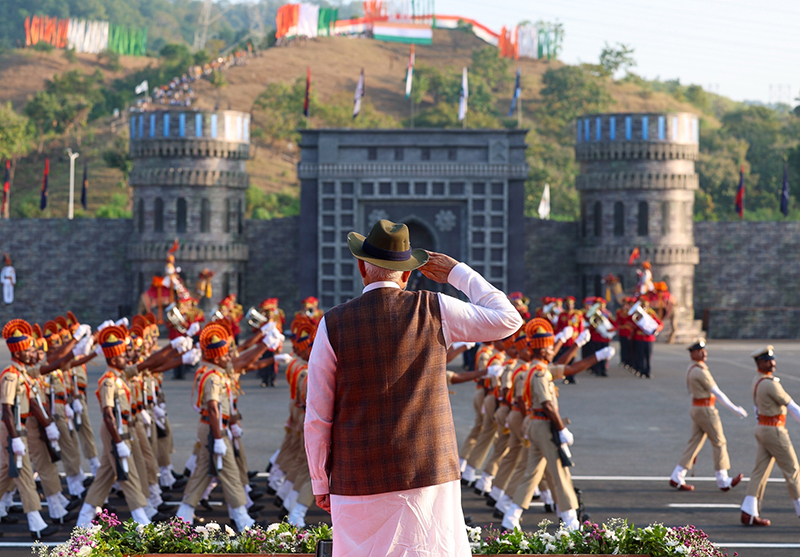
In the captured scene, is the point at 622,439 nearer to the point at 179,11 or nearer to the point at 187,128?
the point at 187,128

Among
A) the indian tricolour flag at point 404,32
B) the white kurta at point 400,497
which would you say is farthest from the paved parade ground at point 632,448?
the indian tricolour flag at point 404,32

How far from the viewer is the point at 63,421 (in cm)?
1184

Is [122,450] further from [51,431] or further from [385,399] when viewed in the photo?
[385,399]

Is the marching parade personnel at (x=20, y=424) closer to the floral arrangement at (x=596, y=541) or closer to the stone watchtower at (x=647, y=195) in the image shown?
the floral arrangement at (x=596, y=541)

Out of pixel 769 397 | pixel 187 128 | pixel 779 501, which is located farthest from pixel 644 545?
pixel 187 128

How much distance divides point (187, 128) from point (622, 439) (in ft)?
74.2

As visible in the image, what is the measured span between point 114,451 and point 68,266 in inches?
1113

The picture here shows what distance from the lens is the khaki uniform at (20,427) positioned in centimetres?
967

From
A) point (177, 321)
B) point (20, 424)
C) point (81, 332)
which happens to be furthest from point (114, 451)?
point (177, 321)

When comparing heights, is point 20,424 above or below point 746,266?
below

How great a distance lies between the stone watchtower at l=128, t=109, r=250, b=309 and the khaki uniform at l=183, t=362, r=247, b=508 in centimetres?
2401

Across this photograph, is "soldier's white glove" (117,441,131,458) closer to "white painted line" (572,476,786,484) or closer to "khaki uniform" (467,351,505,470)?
"khaki uniform" (467,351,505,470)

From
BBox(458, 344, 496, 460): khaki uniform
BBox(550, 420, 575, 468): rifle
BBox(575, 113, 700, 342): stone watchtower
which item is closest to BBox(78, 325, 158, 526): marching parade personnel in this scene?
BBox(550, 420, 575, 468): rifle

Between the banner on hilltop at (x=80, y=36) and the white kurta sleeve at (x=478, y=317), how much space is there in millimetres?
124057
